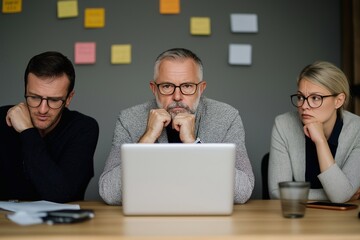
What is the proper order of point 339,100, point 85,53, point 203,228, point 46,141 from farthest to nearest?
point 85,53 → point 339,100 → point 46,141 → point 203,228

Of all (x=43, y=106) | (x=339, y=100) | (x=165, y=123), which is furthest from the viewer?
(x=339, y=100)

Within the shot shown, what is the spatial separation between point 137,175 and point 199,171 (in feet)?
0.54

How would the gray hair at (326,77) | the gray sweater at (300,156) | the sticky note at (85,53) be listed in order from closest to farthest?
the gray sweater at (300,156) < the gray hair at (326,77) < the sticky note at (85,53)

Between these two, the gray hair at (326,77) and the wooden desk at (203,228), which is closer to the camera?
the wooden desk at (203,228)

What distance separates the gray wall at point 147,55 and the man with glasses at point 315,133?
2.73ft

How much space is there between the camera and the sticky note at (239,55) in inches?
127

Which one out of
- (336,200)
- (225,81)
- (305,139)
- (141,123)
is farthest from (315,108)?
(225,81)

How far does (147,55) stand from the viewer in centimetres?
322

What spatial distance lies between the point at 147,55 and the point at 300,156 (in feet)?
4.19

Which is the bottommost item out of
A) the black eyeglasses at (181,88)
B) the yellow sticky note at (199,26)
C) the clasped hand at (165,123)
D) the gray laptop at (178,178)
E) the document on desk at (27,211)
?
the document on desk at (27,211)

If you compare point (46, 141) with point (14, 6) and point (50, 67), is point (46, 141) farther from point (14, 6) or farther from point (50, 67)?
point (14, 6)

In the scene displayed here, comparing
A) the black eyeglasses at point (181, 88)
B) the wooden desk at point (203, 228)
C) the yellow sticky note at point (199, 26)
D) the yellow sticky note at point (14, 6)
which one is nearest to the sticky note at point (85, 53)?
the yellow sticky note at point (14, 6)

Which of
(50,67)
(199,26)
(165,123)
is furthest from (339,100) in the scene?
(50,67)

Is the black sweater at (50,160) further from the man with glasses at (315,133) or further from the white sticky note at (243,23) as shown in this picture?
the white sticky note at (243,23)
